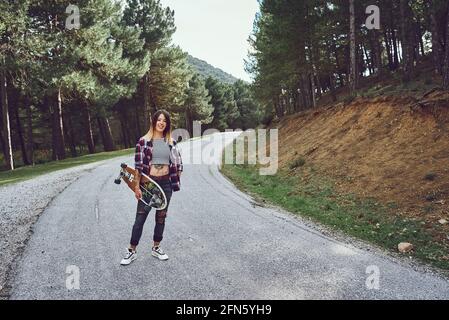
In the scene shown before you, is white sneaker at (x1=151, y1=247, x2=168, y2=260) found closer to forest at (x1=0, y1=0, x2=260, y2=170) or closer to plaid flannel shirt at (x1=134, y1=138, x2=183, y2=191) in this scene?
plaid flannel shirt at (x1=134, y1=138, x2=183, y2=191)

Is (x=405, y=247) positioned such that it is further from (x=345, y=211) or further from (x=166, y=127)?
(x=166, y=127)

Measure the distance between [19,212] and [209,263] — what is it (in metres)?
6.60

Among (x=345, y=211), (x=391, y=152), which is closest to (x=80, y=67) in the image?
(x=391, y=152)

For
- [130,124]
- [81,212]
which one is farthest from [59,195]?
[130,124]

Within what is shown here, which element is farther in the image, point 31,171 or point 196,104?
point 196,104

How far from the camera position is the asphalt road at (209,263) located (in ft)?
15.9

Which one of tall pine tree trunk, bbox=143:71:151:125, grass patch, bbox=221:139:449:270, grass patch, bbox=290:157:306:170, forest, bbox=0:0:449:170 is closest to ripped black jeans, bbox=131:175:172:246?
grass patch, bbox=221:139:449:270

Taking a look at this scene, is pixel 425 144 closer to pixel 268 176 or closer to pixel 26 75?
pixel 268 176

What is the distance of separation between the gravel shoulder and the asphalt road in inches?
7.2

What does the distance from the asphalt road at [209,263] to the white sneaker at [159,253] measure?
0.34 feet

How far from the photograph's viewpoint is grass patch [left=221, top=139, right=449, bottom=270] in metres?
7.10

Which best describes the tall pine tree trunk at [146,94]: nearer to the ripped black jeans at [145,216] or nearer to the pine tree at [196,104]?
the pine tree at [196,104]

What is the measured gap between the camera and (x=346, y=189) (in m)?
11.4

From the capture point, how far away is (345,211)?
9.68m
